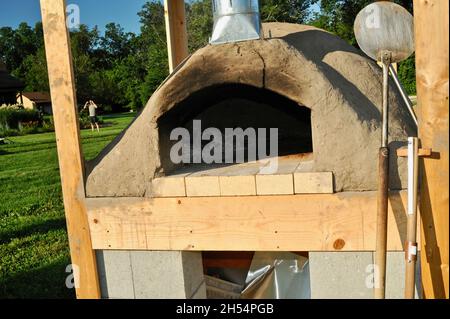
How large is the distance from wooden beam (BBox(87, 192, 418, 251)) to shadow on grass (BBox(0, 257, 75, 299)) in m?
1.43

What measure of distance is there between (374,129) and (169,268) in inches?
50.2

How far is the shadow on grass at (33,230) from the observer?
18.3 feet

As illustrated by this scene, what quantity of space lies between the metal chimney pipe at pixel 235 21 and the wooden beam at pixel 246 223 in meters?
0.82

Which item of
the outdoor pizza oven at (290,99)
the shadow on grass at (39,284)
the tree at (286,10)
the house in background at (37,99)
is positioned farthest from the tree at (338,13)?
the house in background at (37,99)

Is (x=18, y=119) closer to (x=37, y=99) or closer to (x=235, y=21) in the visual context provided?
(x=37, y=99)

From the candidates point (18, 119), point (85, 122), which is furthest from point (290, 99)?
point (18, 119)

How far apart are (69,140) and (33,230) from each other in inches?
138

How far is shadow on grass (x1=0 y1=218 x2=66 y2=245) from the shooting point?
5.58 m

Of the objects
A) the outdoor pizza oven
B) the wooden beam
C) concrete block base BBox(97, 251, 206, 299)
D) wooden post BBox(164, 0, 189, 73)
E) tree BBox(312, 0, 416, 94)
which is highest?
tree BBox(312, 0, 416, 94)

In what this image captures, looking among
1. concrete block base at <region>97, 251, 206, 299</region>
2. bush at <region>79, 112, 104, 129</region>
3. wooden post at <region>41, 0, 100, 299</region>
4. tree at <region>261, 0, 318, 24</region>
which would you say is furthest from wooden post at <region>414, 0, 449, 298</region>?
tree at <region>261, 0, 318, 24</region>

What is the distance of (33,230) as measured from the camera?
19.0 ft

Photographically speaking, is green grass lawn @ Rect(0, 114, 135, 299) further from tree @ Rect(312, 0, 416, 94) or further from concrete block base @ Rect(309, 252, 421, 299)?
tree @ Rect(312, 0, 416, 94)
